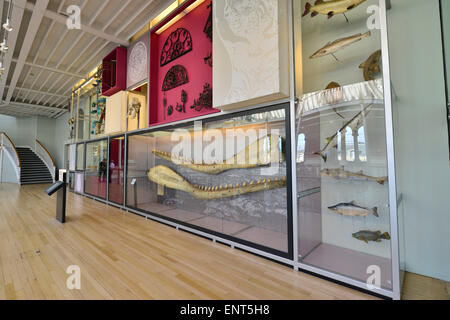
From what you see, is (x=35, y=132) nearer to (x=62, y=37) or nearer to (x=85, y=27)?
(x=62, y=37)

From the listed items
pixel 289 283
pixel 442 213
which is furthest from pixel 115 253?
pixel 442 213

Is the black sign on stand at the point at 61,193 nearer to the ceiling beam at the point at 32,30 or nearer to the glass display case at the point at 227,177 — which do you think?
the glass display case at the point at 227,177

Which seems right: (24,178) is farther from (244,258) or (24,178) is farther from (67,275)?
(244,258)

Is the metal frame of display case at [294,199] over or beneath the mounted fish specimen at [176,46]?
beneath

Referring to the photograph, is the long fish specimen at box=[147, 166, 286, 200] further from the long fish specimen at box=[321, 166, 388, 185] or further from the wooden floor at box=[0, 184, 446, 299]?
the wooden floor at box=[0, 184, 446, 299]

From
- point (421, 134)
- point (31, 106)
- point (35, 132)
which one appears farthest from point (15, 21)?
point (35, 132)

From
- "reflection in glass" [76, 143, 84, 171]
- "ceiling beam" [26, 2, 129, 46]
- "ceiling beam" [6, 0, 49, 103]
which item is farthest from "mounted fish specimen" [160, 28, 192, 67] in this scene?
"reflection in glass" [76, 143, 84, 171]

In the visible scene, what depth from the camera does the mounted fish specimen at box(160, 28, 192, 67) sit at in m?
3.87

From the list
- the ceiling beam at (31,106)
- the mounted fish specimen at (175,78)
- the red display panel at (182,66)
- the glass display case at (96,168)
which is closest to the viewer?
the red display panel at (182,66)

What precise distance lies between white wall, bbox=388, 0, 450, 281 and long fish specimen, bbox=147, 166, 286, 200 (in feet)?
4.10

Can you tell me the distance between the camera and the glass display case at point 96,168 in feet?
18.9

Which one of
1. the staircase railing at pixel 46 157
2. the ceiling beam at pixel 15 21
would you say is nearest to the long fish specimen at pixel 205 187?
the ceiling beam at pixel 15 21

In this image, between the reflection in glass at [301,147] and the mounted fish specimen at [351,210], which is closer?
the mounted fish specimen at [351,210]

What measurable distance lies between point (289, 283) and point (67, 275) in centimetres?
211
